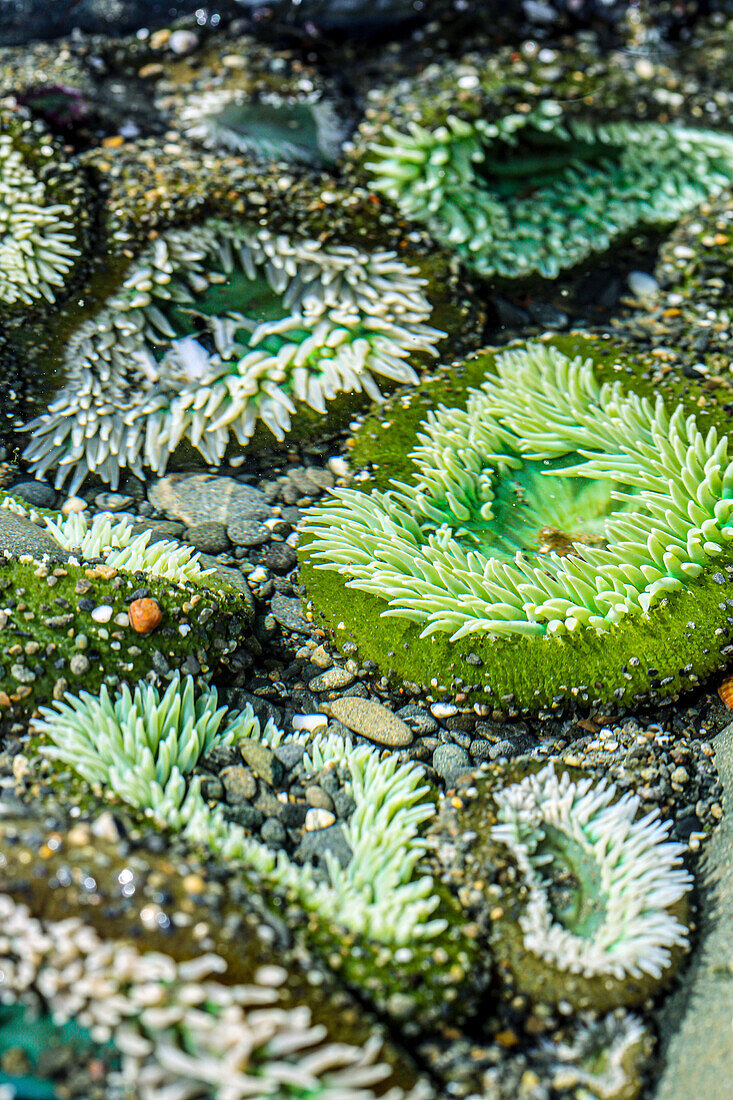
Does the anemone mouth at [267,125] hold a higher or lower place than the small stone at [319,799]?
higher

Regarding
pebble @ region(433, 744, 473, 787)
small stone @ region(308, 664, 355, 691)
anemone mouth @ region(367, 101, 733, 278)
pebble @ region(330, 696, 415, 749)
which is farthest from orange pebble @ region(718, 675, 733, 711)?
anemone mouth @ region(367, 101, 733, 278)

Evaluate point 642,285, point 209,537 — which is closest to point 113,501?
point 209,537

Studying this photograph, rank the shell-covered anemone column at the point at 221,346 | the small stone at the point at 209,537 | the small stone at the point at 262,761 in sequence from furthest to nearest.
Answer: the shell-covered anemone column at the point at 221,346 → the small stone at the point at 209,537 → the small stone at the point at 262,761

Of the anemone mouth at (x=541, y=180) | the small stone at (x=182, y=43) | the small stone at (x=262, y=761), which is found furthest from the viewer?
the small stone at (x=182, y=43)

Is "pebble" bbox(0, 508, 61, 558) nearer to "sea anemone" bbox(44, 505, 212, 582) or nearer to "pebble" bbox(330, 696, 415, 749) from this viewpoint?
"sea anemone" bbox(44, 505, 212, 582)

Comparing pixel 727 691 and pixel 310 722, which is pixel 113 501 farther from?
pixel 727 691

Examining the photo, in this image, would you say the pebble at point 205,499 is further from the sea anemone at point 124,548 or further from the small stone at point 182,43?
the small stone at point 182,43

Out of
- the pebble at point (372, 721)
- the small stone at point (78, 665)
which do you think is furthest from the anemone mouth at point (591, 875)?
the small stone at point (78, 665)
